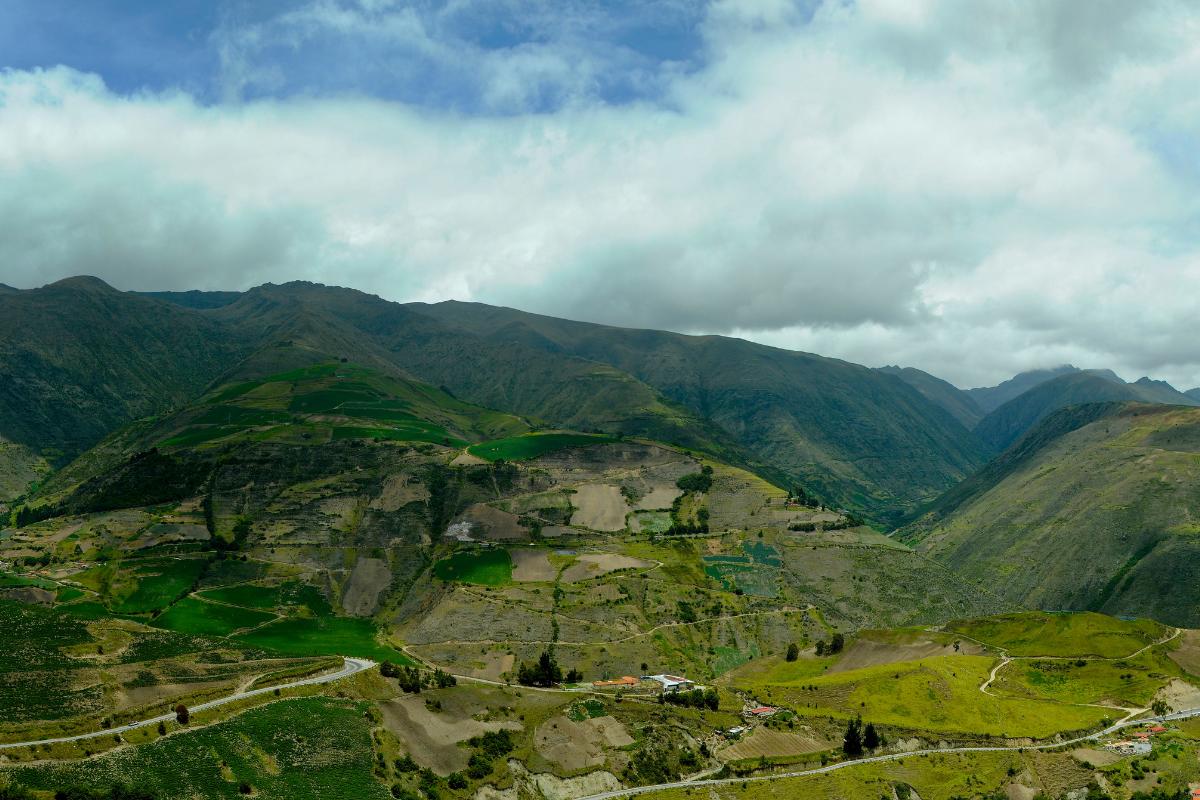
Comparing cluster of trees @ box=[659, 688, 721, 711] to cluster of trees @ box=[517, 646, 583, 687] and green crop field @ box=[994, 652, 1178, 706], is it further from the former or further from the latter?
green crop field @ box=[994, 652, 1178, 706]

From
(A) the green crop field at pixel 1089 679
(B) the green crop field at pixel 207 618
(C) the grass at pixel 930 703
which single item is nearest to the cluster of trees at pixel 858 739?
(C) the grass at pixel 930 703

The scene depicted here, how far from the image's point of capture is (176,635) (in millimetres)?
138750

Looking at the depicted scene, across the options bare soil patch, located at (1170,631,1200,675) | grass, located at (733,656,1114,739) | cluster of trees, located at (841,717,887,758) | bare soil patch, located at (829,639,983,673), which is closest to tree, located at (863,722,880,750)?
cluster of trees, located at (841,717,887,758)

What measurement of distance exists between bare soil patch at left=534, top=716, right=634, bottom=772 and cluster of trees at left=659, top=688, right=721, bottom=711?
54.1 feet

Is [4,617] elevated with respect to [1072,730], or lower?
elevated

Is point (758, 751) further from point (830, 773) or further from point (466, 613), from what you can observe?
point (466, 613)

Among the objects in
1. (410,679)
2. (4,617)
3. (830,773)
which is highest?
(4,617)

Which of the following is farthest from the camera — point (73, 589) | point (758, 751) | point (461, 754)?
point (73, 589)

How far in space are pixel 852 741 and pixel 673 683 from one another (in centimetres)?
3555

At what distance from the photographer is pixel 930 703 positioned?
5320 inches

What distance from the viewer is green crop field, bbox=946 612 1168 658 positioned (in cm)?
16525

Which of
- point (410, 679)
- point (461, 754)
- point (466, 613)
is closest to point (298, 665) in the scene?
point (410, 679)

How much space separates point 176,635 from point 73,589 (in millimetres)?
71377

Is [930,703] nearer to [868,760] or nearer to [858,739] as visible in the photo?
[858,739]
